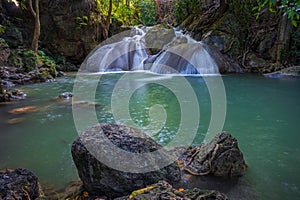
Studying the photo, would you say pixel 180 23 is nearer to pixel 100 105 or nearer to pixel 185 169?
pixel 100 105

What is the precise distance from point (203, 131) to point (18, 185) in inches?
127

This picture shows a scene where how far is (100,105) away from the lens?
650cm

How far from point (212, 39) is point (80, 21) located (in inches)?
318

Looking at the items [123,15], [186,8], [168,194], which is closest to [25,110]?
[168,194]

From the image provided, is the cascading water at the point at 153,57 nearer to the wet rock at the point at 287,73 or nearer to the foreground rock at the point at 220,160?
the wet rock at the point at 287,73

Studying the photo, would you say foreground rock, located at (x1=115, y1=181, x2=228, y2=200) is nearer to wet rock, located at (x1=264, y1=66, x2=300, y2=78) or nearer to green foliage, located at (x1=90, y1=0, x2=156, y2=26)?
wet rock, located at (x1=264, y1=66, x2=300, y2=78)

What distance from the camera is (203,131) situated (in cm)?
457

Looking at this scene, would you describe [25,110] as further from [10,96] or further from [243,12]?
[243,12]

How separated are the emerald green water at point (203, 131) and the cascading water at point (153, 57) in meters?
4.13

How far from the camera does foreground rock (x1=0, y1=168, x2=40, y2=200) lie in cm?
200

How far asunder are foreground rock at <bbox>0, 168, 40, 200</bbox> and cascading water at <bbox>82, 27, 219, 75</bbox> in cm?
1066

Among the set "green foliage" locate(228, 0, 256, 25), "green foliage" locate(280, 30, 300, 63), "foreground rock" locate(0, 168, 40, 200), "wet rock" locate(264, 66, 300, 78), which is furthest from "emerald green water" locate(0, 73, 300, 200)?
"green foliage" locate(228, 0, 256, 25)

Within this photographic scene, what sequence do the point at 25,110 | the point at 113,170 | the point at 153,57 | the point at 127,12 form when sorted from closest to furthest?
the point at 113,170 → the point at 25,110 → the point at 153,57 → the point at 127,12

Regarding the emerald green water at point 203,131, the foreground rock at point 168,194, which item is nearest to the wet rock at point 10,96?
the emerald green water at point 203,131
